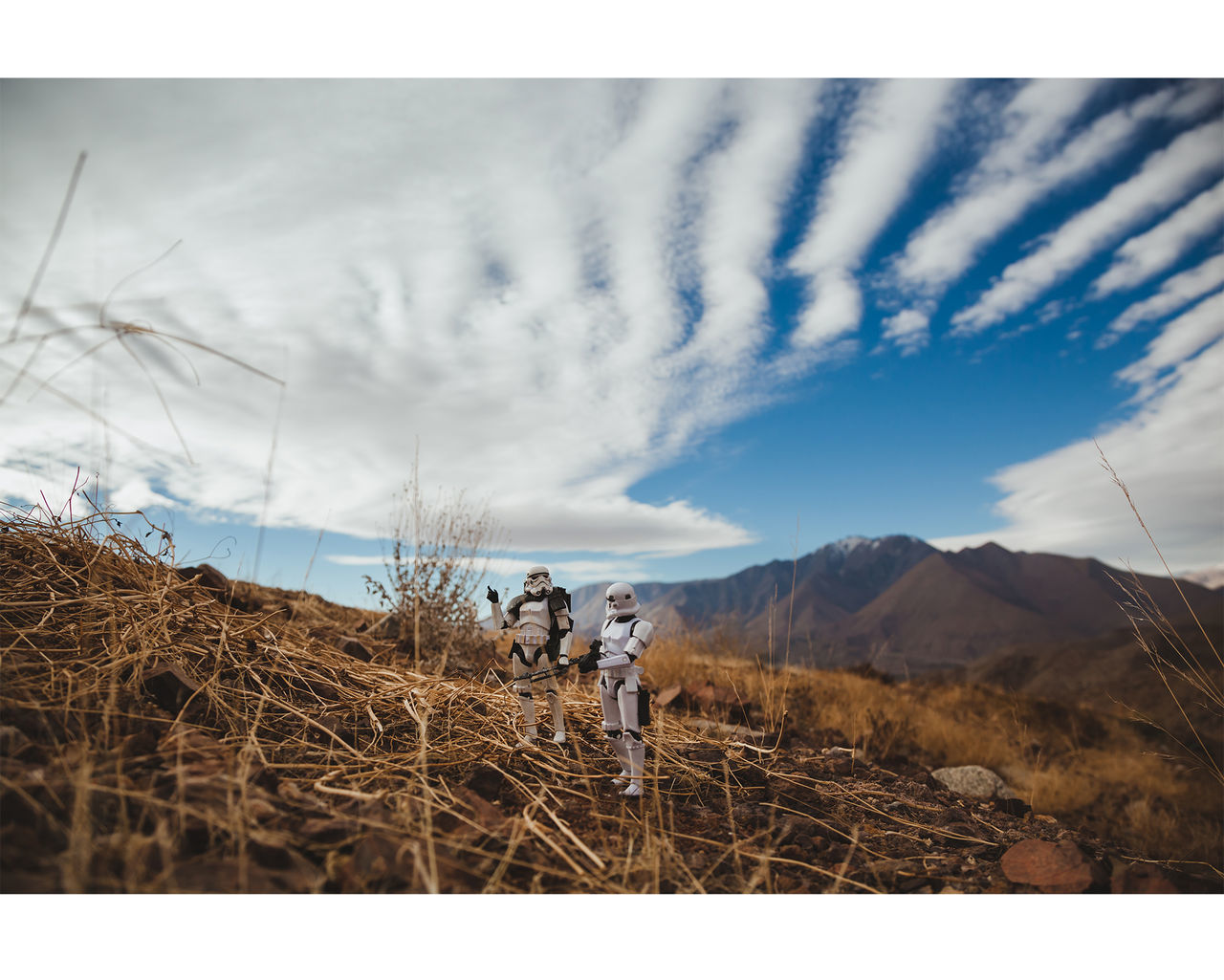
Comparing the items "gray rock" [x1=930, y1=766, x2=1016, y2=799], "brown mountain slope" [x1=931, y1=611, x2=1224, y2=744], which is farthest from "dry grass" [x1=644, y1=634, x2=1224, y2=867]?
"brown mountain slope" [x1=931, y1=611, x2=1224, y2=744]

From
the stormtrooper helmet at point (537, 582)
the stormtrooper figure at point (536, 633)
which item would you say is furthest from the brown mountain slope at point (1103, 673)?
the stormtrooper helmet at point (537, 582)

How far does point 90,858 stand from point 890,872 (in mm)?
3344

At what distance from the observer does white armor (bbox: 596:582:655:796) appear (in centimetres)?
352

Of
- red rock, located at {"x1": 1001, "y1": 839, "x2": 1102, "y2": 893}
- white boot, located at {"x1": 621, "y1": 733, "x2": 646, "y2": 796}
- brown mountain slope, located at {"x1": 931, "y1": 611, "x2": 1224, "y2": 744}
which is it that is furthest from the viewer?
brown mountain slope, located at {"x1": 931, "y1": 611, "x2": 1224, "y2": 744}

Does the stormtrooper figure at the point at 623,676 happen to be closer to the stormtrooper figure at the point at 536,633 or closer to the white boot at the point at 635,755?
the white boot at the point at 635,755

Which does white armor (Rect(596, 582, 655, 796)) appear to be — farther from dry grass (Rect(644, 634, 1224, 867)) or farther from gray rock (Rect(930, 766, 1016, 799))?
gray rock (Rect(930, 766, 1016, 799))

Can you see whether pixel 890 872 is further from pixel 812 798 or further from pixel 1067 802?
pixel 1067 802

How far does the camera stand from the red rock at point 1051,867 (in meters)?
3.00

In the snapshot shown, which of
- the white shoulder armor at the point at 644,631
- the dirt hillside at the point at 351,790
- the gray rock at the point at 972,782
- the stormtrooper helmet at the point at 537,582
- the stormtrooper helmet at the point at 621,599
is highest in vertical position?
the stormtrooper helmet at the point at 537,582

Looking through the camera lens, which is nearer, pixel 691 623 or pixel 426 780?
pixel 426 780

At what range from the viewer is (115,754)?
268 centimetres

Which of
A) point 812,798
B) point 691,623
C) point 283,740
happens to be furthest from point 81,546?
point 691,623

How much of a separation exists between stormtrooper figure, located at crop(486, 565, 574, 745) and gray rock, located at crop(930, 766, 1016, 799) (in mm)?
3692

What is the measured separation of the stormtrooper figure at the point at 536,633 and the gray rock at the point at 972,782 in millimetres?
3692
